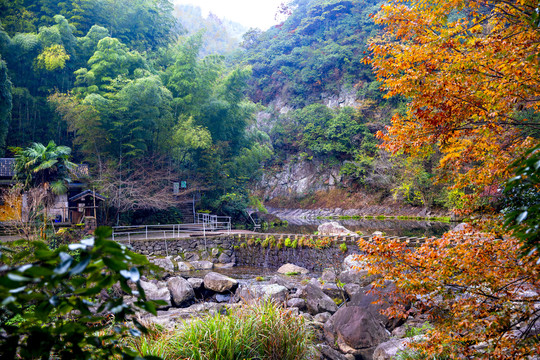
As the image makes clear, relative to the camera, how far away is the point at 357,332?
4723mm

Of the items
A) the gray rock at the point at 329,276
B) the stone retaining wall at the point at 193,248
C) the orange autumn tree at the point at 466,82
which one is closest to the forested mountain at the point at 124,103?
the stone retaining wall at the point at 193,248

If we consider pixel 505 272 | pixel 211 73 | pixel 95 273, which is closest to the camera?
pixel 95 273

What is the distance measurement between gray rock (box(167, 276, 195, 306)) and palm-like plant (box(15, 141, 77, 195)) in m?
6.92

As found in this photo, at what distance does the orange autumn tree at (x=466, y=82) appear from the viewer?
2.68 meters

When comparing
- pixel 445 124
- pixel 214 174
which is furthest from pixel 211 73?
pixel 445 124

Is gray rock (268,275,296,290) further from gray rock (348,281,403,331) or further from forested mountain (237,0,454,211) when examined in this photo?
forested mountain (237,0,454,211)

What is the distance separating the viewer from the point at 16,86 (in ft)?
51.0

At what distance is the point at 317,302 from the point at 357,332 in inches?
66.8

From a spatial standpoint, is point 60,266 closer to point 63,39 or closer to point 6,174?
point 6,174

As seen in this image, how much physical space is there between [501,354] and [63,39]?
19.5m

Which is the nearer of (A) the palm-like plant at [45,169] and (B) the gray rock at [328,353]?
(B) the gray rock at [328,353]

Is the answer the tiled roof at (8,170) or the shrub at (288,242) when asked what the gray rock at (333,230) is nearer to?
the shrub at (288,242)

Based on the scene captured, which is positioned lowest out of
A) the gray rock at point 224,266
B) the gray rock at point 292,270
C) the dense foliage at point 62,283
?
the gray rock at point 224,266

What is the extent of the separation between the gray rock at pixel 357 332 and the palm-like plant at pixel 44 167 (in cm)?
1109
